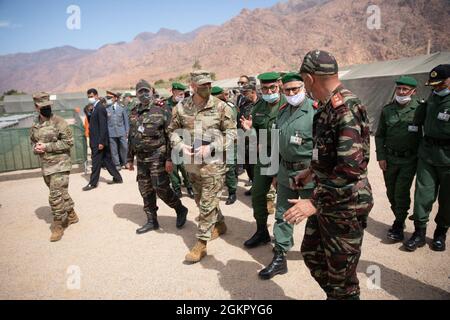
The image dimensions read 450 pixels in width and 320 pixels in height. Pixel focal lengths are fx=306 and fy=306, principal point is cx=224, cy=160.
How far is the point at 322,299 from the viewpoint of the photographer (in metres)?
2.87

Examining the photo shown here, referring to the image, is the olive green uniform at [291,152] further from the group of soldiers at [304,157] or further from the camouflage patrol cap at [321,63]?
the camouflage patrol cap at [321,63]

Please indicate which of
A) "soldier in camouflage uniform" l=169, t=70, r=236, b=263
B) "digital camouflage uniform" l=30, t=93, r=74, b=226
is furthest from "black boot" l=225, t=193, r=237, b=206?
"digital camouflage uniform" l=30, t=93, r=74, b=226

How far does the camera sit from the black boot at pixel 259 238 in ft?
13.1

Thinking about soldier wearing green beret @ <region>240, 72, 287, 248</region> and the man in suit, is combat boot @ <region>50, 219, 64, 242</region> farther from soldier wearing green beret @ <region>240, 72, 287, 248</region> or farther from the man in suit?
soldier wearing green beret @ <region>240, 72, 287, 248</region>

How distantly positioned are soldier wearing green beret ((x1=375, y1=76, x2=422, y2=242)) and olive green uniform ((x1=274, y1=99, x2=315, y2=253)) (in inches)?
58.0

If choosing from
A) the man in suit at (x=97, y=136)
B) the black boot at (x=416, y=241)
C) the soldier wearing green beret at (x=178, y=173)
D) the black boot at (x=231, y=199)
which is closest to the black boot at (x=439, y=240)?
the black boot at (x=416, y=241)

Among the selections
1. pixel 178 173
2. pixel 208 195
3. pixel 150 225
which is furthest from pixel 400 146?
pixel 178 173

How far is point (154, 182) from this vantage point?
4.40 m

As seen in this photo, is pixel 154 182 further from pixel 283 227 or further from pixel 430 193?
pixel 430 193

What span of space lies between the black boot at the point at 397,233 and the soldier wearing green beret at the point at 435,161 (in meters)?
0.20

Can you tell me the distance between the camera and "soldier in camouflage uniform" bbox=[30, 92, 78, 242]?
14.5 ft

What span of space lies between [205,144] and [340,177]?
6.58ft
